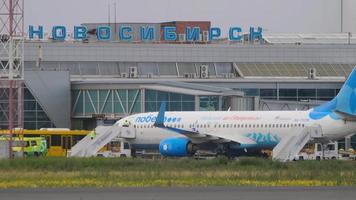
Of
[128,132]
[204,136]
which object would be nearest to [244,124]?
[204,136]

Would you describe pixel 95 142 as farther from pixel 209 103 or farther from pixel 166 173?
pixel 166 173

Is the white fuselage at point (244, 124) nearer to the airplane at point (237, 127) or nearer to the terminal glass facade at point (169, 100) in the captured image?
the airplane at point (237, 127)

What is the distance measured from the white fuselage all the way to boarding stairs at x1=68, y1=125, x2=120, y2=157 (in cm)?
245

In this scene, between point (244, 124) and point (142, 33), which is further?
point (142, 33)

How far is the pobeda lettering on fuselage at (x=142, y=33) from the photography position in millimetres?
128250

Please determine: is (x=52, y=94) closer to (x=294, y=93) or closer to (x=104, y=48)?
(x=104, y=48)

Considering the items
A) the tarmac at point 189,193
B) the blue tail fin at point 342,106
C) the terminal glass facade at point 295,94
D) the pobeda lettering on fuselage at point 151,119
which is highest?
the terminal glass facade at point 295,94

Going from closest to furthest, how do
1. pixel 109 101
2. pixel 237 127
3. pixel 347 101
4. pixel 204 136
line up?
1. pixel 347 101
2. pixel 204 136
3. pixel 237 127
4. pixel 109 101

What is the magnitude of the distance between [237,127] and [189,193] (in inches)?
1692

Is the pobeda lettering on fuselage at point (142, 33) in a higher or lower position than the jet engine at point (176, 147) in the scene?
higher

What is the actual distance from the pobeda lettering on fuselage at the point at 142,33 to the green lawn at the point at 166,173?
57.7m

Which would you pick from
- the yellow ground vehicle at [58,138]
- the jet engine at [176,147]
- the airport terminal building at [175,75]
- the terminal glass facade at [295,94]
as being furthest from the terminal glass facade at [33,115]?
the jet engine at [176,147]

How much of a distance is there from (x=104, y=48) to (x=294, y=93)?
79.1 ft

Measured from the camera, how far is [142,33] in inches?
5167
